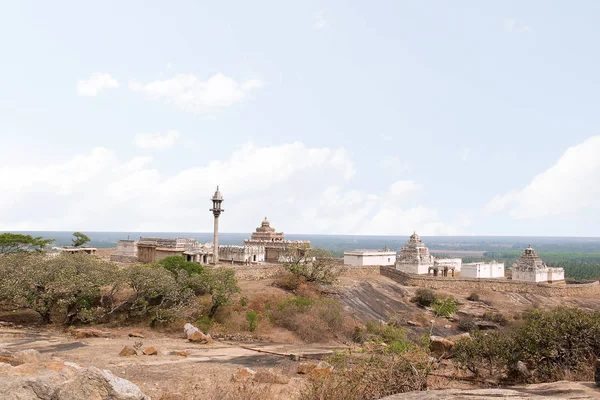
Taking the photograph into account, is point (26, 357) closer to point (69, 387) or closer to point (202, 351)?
point (69, 387)

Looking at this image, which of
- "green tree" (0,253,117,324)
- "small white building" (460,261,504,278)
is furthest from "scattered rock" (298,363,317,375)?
"small white building" (460,261,504,278)

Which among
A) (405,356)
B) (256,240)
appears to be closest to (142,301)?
(405,356)

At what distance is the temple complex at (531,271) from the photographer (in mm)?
52031

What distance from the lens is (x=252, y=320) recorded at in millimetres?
29797

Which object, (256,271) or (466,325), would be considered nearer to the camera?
(466,325)

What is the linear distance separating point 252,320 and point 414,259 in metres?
28.6

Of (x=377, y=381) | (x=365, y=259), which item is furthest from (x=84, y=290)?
(x=365, y=259)

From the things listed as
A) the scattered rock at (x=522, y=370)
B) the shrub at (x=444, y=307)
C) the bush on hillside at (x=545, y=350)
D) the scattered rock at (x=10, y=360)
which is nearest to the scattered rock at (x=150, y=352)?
the scattered rock at (x=10, y=360)

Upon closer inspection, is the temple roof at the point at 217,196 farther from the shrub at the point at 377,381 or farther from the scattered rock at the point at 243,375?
the shrub at the point at 377,381

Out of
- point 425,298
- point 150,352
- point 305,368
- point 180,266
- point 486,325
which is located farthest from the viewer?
point 425,298

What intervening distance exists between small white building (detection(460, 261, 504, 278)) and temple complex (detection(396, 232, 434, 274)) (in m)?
3.81

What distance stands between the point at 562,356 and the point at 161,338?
18897 millimetres

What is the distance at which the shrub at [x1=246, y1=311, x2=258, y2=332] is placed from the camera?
2928 centimetres

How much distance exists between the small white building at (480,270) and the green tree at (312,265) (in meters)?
20.8
